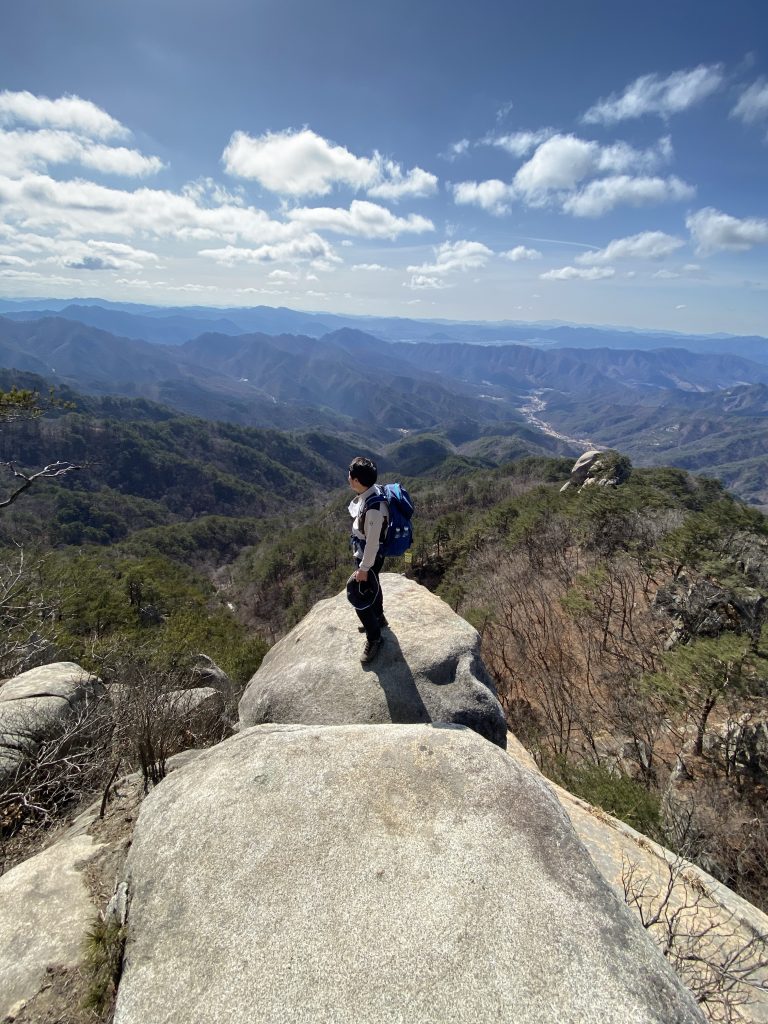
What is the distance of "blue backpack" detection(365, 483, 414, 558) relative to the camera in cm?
596

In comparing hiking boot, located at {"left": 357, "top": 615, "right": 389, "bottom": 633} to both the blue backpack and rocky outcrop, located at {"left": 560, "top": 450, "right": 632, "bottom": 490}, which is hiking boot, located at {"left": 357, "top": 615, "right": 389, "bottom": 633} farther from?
rocky outcrop, located at {"left": 560, "top": 450, "right": 632, "bottom": 490}

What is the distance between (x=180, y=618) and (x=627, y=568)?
2304 cm

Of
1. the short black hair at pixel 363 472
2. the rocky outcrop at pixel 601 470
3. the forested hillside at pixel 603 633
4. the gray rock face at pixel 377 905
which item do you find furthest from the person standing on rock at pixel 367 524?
the rocky outcrop at pixel 601 470

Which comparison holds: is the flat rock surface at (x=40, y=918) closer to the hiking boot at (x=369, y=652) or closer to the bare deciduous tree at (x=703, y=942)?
the hiking boot at (x=369, y=652)

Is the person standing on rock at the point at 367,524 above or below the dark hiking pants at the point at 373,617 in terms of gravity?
above

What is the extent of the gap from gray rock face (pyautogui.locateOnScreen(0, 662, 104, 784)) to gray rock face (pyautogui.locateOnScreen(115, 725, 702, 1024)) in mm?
3375

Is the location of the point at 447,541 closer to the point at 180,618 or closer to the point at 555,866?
the point at 180,618

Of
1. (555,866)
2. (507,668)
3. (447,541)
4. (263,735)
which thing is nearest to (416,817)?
(555,866)

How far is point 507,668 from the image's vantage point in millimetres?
11562

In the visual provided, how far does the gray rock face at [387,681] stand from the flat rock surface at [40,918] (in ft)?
8.66

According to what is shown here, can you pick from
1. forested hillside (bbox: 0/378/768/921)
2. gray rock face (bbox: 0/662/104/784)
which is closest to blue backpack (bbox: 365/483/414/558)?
forested hillside (bbox: 0/378/768/921)

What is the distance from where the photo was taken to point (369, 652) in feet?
21.1

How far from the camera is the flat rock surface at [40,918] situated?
113 inches

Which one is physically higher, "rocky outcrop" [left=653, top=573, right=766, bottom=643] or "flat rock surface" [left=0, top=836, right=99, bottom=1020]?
"flat rock surface" [left=0, top=836, right=99, bottom=1020]
